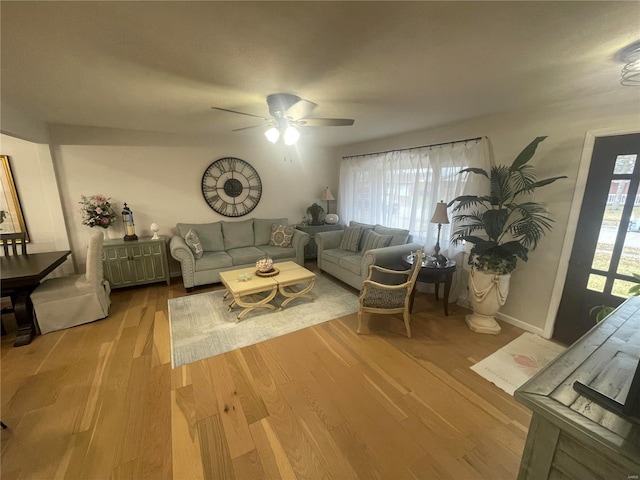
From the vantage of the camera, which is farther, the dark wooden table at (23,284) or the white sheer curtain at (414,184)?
the white sheer curtain at (414,184)

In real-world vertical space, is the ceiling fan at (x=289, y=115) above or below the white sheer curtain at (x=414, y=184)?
above

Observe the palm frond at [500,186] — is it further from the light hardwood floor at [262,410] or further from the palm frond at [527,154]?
the light hardwood floor at [262,410]

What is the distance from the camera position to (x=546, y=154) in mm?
2459

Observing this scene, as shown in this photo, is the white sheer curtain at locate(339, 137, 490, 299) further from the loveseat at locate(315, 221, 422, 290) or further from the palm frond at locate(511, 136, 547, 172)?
the palm frond at locate(511, 136, 547, 172)

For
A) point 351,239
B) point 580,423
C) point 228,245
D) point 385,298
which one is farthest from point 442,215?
point 228,245

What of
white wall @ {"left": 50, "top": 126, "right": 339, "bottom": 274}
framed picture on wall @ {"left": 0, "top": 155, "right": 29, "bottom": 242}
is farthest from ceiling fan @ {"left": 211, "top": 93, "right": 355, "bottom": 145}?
framed picture on wall @ {"left": 0, "top": 155, "right": 29, "bottom": 242}

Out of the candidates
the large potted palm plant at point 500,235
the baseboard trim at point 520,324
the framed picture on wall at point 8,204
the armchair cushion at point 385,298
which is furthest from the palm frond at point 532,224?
the framed picture on wall at point 8,204

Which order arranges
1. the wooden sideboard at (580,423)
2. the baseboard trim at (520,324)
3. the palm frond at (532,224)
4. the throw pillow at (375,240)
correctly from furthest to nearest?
the throw pillow at (375,240)
the baseboard trim at (520,324)
the palm frond at (532,224)
the wooden sideboard at (580,423)

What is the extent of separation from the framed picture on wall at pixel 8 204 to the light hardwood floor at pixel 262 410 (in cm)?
147

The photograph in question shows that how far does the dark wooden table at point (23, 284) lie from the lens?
7.49 ft

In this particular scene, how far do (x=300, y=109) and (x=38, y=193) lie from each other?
11.8ft

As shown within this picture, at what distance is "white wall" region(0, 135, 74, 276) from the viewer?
3.08 metres

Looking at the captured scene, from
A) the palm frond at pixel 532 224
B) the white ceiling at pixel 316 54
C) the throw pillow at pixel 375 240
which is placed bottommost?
the throw pillow at pixel 375 240

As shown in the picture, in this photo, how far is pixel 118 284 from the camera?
11.5 feet
